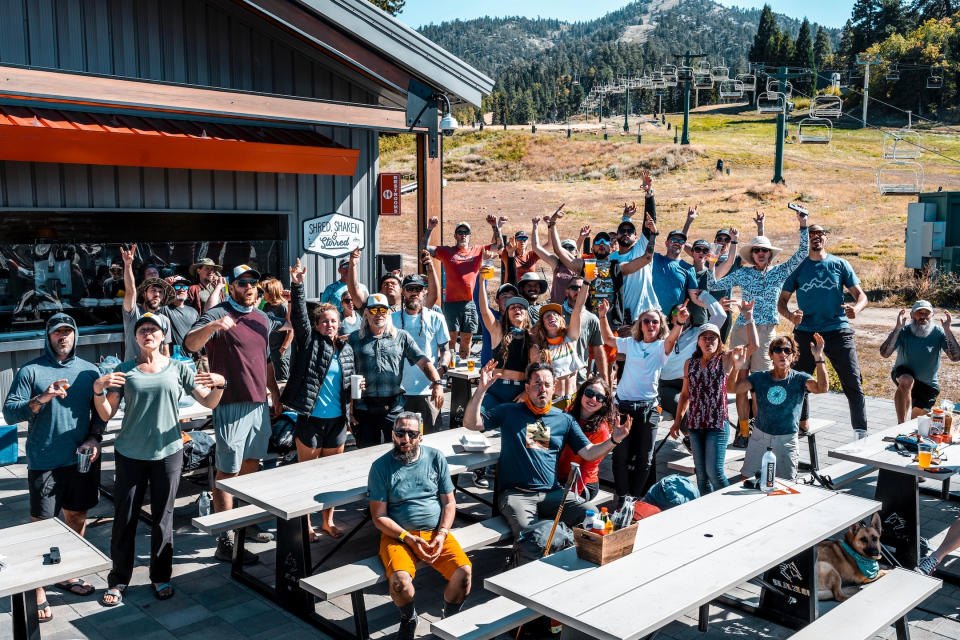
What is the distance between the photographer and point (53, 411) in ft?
16.9

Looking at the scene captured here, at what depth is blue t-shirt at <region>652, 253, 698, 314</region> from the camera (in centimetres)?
921

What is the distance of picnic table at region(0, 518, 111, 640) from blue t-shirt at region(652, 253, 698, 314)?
6573 mm

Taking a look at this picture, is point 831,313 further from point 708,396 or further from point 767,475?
point 767,475

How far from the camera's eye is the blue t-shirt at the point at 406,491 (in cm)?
499

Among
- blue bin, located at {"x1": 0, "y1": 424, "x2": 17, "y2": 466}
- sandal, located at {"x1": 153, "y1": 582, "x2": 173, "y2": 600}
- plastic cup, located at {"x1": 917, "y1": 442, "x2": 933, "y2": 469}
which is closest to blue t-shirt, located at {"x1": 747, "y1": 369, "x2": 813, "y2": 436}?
plastic cup, located at {"x1": 917, "y1": 442, "x2": 933, "y2": 469}

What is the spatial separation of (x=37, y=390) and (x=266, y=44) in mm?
6851

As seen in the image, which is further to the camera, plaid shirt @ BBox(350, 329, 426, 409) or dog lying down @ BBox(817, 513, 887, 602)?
plaid shirt @ BBox(350, 329, 426, 409)

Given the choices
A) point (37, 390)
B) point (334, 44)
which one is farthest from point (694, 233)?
point (37, 390)

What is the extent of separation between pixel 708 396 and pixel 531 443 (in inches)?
61.1

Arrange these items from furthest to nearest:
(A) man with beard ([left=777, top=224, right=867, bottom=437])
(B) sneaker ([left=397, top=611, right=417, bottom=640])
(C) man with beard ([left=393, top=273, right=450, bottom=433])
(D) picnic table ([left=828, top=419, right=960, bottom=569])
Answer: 1. (A) man with beard ([left=777, top=224, right=867, bottom=437])
2. (C) man with beard ([left=393, top=273, right=450, bottom=433])
3. (D) picnic table ([left=828, top=419, right=960, bottom=569])
4. (B) sneaker ([left=397, top=611, right=417, bottom=640])

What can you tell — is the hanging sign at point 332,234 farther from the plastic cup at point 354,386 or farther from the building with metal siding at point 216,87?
the plastic cup at point 354,386

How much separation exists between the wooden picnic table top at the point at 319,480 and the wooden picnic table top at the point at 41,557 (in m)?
1.00

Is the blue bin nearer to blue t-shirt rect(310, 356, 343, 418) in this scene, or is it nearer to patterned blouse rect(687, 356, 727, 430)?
blue t-shirt rect(310, 356, 343, 418)

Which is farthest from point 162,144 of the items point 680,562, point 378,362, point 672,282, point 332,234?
point 680,562
